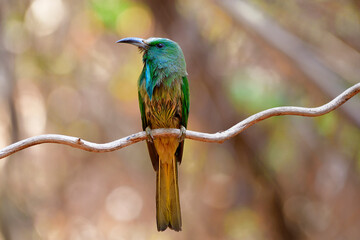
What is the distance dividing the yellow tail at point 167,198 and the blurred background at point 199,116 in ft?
8.05

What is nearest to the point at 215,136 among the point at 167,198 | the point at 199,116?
the point at 167,198

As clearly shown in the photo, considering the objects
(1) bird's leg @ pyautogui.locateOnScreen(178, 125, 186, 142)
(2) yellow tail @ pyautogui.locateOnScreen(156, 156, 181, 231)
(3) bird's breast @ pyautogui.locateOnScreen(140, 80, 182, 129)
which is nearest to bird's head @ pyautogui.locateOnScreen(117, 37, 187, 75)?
(3) bird's breast @ pyautogui.locateOnScreen(140, 80, 182, 129)

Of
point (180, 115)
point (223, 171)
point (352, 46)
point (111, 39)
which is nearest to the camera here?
point (180, 115)

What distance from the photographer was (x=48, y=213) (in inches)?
279

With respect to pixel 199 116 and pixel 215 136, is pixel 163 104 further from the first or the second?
pixel 199 116

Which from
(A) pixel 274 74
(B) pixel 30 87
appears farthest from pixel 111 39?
(A) pixel 274 74

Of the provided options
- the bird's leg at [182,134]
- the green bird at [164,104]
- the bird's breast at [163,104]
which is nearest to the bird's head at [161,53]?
the green bird at [164,104]

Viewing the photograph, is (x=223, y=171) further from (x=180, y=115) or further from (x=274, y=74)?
(x=180, y=115)

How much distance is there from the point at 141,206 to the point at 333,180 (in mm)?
2786

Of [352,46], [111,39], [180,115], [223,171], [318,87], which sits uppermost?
[111,39]

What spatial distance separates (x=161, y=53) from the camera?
3424 millimetres

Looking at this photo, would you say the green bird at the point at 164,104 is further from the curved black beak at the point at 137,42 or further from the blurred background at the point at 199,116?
the blurred background at the point at 199,116

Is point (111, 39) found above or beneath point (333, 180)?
above

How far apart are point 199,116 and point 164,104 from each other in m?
3.34
